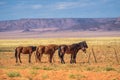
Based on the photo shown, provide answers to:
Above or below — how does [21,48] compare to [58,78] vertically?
above

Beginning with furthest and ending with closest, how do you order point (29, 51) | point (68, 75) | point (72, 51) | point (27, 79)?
point (29, 51) < point (72, 51) < point (68, 75) < point (27, 79)

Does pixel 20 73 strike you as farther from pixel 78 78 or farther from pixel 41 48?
pixel 41 48

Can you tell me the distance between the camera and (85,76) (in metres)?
15.3

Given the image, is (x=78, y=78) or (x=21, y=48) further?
(x=21, y=48)

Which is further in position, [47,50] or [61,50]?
[47,50]

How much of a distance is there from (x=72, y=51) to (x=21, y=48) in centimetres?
478

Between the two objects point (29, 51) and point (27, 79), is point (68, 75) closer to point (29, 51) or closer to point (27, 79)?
point (27, 79)

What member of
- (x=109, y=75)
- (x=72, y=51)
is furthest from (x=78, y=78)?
(x=72, y=51)

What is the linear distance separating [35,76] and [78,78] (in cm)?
238

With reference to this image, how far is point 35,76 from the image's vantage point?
1573cm

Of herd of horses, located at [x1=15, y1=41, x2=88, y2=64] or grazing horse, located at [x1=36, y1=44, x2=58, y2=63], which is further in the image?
grazing horse, located at [x1=36, y1=44, x2=58, y2=63]

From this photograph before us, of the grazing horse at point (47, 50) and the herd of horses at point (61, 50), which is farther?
the grazing horse at point (47, 50)

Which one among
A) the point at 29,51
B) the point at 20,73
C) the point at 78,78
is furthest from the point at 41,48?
the point at 78,78

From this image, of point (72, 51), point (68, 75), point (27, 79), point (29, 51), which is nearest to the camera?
point (27, 79)
